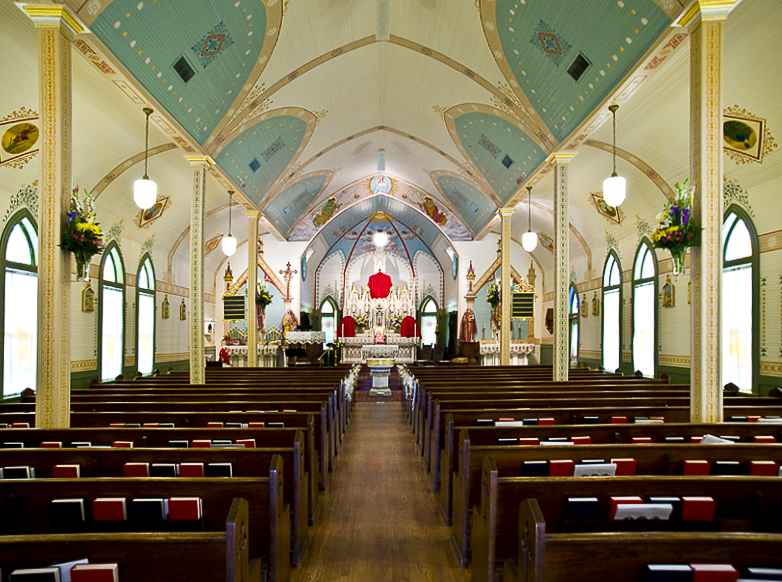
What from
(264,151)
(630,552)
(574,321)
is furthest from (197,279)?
(574,321)

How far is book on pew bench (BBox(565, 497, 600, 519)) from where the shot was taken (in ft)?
8.89

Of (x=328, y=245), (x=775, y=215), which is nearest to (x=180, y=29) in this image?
(x=775, y=215)

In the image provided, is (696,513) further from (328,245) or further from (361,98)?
(328,245)

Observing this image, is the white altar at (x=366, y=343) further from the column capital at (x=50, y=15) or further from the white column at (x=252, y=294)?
the column capital at (x=50, y=15)

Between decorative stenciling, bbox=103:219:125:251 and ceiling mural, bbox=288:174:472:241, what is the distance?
750cm

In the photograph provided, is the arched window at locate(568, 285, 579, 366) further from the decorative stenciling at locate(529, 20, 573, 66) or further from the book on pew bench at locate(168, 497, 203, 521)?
the book on pew bench at locate(168, 497, 203, 521)

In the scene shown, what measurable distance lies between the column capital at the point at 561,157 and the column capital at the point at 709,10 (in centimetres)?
407

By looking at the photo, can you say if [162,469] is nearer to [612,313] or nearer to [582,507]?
[582,507]

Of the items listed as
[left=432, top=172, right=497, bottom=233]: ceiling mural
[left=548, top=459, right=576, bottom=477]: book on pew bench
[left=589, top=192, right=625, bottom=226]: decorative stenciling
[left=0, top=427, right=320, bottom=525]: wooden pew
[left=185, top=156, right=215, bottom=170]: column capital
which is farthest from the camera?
[left=432, top=172, right=497, bottom=233]: ceiling mural

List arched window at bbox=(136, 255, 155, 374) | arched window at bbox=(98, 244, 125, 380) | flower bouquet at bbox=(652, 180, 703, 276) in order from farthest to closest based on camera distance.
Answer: arched window at bbox=(136, 255, 155, 374) → arched window at bbox=(98, 244, 125, 380) → flower bouquet at bbox=(652, 180, 703, 276)

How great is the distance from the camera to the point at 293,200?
16328 mm

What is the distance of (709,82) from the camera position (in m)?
4.99

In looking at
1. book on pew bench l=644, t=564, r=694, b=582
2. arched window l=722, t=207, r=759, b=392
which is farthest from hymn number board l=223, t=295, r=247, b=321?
book on pew bench l=644, t=564, r=694, b=582

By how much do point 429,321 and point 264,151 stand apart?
13751mm
